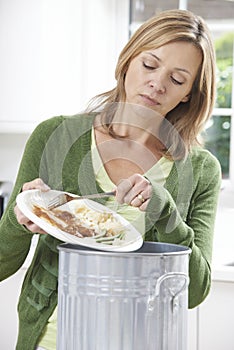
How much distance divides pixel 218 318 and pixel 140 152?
84cm

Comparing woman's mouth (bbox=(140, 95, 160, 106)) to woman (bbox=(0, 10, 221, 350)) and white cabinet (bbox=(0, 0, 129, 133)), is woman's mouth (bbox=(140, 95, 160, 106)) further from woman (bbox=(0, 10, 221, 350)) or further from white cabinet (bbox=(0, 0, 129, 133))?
white cabinet (bbox=(0, 0, 129, 133))

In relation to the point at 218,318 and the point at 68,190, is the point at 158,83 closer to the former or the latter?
the point at 68,190

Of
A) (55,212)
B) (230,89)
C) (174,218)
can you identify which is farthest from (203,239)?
(230,89)

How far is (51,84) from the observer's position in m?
2.72

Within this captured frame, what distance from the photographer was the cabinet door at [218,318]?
91.9 inches

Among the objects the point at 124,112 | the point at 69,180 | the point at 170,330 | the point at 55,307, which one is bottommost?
the point at 55,307

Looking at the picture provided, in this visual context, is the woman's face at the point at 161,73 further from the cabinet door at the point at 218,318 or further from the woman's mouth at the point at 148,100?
the cabinet door at the point at 218,318

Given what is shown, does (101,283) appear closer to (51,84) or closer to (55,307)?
(55,307)

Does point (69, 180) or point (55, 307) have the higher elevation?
point (69, 180)

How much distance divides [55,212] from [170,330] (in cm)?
28

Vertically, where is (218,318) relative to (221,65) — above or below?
below

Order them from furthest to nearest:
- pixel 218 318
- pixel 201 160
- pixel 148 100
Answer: pixel 218 318
pixel 201 160
pixel 148 100

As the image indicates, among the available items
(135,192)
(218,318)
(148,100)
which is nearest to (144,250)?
(135,192)

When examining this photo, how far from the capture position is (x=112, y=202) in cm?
159
